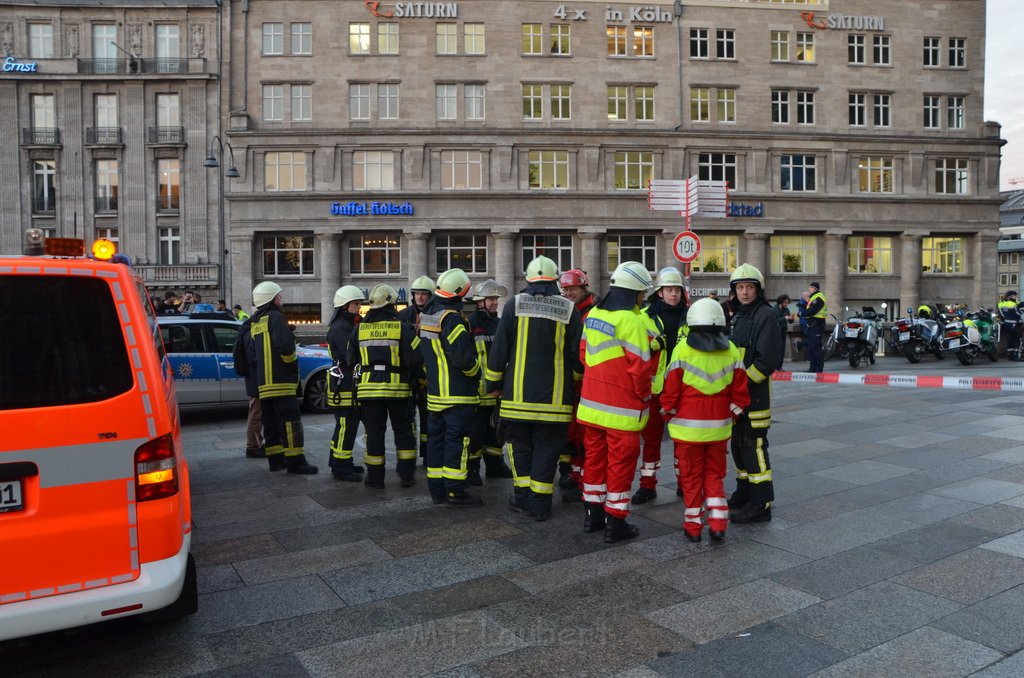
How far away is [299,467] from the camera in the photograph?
8.14 metres

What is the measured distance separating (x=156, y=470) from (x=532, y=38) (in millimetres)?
37942

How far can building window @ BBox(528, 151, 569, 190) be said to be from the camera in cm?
3728

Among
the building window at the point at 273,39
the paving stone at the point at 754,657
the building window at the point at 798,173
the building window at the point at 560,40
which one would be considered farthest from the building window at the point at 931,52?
the paving stone at the point at 754,657

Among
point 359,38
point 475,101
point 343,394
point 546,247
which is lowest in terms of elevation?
point 343,394

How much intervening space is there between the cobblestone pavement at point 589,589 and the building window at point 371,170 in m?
30.4

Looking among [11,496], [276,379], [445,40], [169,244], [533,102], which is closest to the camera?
[11,496]

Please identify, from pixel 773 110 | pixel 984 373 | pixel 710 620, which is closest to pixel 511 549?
pixel 710 620

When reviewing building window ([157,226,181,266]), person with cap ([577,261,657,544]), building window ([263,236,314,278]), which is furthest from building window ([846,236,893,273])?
person with cap ([577,261,657,544])

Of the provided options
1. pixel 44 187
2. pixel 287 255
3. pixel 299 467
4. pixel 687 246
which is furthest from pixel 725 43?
pixel 299 467

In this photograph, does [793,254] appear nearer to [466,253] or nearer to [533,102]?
[533,102]

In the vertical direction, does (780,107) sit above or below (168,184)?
above

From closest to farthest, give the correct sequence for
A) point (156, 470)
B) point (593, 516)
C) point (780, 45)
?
point (156, 470)
point (593, 516)
point (780, 45)

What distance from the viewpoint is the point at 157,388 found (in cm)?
A: 361

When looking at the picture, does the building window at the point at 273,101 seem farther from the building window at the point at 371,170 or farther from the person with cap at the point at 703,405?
the person with cap at the point at 703,405
